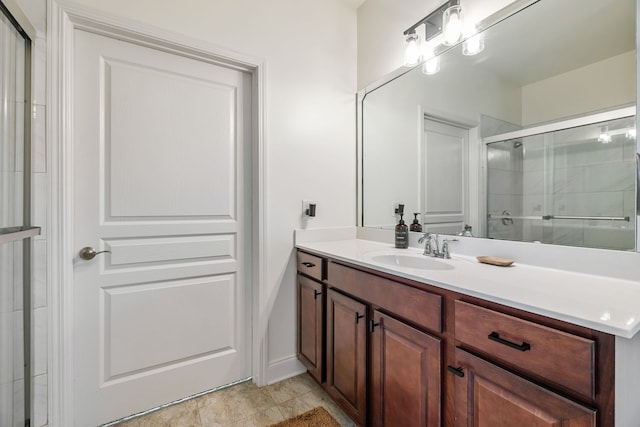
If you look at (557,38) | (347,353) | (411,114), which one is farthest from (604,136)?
(347,353)

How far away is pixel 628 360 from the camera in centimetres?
65

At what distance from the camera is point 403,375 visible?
1116 millimetres

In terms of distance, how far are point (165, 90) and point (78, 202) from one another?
0.74 meters

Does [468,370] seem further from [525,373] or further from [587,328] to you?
[587,328]

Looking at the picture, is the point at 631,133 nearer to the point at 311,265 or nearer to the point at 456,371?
Answer: the point at 456,371

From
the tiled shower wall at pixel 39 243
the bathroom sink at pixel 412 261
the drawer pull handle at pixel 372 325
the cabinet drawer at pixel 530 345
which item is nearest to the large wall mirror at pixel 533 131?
the bathroom sink at pixel 412 261

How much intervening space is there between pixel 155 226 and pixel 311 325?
1.06 metres

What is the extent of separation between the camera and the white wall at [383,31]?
177cm

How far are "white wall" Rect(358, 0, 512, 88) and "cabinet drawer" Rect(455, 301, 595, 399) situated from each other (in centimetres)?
150

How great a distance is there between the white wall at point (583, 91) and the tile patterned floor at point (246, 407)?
68.4 inches

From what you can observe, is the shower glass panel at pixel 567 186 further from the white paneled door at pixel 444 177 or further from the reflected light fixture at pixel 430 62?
the reflected light fixture at pixel 430 62

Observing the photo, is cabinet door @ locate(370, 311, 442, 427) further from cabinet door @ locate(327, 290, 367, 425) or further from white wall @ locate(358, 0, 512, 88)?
white wall @ locate(358, 0, 512, 88)

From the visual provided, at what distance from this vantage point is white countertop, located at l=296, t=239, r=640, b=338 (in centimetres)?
67

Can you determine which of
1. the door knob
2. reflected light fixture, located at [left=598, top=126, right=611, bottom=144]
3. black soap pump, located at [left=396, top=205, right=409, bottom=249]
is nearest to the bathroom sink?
black soap pump, located at [left=396, top=205, right=409, bottom=249]
